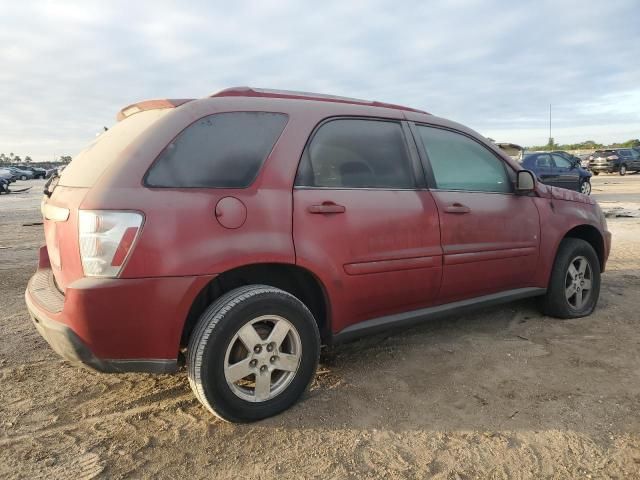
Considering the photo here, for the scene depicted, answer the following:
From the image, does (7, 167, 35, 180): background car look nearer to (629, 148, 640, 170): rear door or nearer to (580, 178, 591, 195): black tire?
(580, 178, 591, 195): black tire

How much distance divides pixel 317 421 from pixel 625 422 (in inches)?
61.8

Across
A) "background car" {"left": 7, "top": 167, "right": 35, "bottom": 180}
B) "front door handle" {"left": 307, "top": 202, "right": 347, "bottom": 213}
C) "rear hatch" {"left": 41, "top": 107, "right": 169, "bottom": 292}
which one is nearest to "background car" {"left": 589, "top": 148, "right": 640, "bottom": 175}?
"front door handle" {"left": 307, "top": 202, "right": 347, "bottom": 213}

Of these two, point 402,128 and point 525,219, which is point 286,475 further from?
point 525,219

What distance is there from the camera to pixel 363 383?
10.3ft

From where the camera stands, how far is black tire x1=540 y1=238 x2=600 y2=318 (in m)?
4.25

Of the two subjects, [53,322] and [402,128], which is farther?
[402,128]

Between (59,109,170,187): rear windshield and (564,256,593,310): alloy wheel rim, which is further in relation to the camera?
(564,256,593,310): alloy wheel rim

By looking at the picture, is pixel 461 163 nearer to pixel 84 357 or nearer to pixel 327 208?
pixel 327 208

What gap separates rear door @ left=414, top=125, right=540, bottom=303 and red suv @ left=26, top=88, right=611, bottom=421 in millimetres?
16

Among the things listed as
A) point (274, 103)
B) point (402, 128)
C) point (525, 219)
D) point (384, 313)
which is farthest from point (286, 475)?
point (525, 219)

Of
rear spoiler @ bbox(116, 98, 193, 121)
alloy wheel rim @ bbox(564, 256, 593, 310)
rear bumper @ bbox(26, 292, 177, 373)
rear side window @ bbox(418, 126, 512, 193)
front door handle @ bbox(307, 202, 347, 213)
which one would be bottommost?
alloy wheel rim @ bbox(564, 256, 593, 310)

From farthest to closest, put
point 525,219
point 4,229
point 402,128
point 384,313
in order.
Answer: point 4,229 → point 525,219 → point 402,128 → point 384,313

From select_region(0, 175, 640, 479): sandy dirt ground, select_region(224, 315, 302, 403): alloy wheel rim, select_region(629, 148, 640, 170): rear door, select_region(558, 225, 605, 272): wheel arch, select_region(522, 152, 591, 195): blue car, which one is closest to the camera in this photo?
select_region(0, 175, 640, 479): sandy dirt ground

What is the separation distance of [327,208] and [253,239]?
50 centimetres
